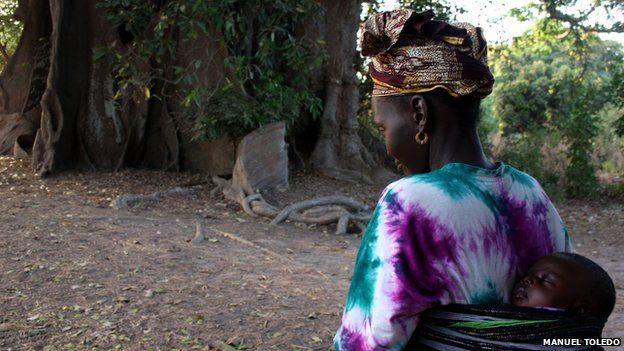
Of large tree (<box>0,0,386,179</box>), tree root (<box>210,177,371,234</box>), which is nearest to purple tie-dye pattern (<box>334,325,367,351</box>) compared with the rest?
tree root (<box>210,177,371,234</box>)

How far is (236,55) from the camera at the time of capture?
23.9 ft

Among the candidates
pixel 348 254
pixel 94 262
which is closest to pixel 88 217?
pixel 94 262

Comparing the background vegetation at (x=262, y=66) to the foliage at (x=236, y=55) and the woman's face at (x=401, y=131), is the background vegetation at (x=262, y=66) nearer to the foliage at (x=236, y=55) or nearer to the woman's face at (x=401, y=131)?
the foliage at (x=236, y=55)

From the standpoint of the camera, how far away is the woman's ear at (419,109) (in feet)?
4.47

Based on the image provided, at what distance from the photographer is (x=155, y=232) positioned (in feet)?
17.6

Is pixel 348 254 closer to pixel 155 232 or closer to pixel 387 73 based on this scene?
pixel 155 232

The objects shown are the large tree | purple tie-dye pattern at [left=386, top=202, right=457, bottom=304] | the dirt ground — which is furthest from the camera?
the large tree

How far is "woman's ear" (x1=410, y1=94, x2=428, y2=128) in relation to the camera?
53.6 inches

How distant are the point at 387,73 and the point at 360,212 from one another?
211 inches

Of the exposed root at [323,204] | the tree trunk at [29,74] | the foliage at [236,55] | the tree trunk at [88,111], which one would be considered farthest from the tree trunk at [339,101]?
the tree trunk at [29,74]

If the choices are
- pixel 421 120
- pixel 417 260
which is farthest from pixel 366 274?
pixel 421 120

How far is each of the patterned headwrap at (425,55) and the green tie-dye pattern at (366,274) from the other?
11.3 inches

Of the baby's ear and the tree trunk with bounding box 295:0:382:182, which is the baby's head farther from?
the tree trunk with bounding box 295:0:382:182

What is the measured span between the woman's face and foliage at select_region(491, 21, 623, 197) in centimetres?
856
